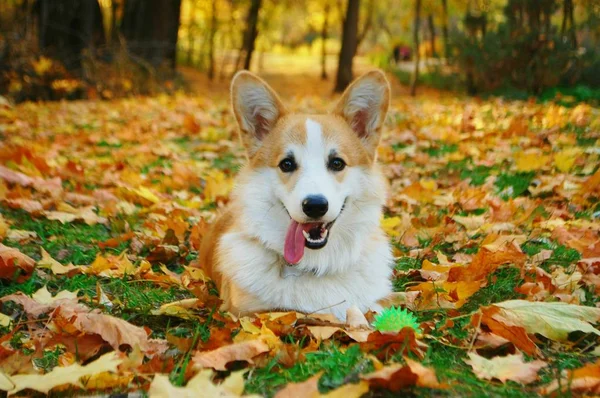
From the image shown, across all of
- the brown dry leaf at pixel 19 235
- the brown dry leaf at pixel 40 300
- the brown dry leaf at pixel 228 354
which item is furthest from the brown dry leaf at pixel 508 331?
the brown dry leaf at pixel 19 235

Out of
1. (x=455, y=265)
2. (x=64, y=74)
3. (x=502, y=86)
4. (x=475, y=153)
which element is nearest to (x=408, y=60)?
(x=502, y=86)

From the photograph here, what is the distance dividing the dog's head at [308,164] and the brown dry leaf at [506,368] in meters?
0.88

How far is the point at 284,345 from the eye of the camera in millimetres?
1975

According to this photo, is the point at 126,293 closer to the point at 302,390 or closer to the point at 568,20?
the point at 302,390

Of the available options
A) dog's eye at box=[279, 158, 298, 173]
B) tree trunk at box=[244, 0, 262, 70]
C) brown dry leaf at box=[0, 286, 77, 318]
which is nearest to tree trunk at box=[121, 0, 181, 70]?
tree trunk at box=[244, 0, 262, 70]

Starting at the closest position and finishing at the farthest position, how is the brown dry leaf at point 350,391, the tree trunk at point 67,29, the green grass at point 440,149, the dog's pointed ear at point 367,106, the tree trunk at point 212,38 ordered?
1. the brown dry leaf at point 350,391
2. the dog's pointed ear at point 367,106
3. the green grass at point 440,149
4. the tree trunk at point 67,29
5. the tree trunk at point 212,38

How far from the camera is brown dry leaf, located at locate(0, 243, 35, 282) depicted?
273cm

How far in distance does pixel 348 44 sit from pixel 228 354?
1452cm

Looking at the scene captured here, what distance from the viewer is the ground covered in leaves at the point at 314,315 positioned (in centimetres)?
181

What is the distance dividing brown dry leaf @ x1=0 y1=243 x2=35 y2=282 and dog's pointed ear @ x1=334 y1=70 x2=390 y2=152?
174cm

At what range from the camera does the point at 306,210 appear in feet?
7.97

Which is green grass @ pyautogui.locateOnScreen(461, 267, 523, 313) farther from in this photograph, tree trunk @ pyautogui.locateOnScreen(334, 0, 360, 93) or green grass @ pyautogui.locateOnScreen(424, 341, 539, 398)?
tree trunk @ pyautogui.locateOnScreen(334, 0, 360, 93)

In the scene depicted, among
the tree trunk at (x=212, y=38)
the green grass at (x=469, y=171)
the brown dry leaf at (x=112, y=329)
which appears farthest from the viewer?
the tree trunk at (x=212, y=38)

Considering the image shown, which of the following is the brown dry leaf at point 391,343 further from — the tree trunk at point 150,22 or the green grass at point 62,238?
the tree trunk at point 150,22
